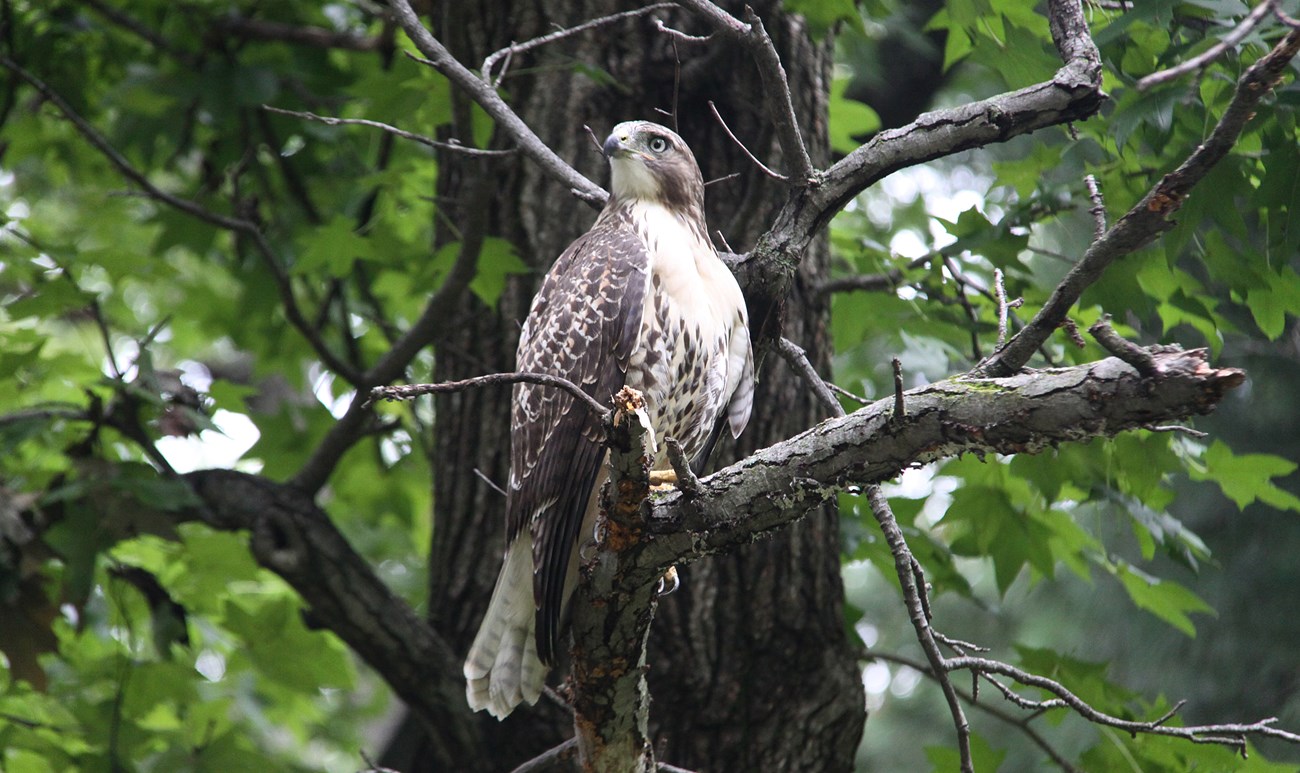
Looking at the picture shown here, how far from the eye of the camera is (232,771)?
13.2 feet

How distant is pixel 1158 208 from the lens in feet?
6.75

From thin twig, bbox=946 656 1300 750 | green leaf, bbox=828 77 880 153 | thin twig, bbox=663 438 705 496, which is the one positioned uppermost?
green leaf, bbox=828 77 880 153

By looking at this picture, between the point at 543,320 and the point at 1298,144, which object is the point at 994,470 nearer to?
the point at 1298,144

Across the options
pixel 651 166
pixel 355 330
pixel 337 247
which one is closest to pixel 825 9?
pixel 651 166

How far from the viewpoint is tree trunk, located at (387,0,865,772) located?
3.64m

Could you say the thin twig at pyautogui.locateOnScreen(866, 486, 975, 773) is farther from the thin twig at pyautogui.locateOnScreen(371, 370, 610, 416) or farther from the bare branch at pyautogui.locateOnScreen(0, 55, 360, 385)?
the bare branch at pyautogui.locateOnScreen(0, 55, 360, 385)

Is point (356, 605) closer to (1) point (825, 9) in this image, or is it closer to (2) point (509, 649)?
(2) point (509, 649)

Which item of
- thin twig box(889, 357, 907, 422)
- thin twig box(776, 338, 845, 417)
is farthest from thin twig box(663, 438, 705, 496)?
thin twig box(776, 338, 845, 417)

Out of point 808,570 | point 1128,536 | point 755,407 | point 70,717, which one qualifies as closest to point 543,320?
point 755,407

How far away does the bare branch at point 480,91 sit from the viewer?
3.05 meters

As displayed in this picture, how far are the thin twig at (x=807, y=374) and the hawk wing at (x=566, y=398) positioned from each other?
1.37ft

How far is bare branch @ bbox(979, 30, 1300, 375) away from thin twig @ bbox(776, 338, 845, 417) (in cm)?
59

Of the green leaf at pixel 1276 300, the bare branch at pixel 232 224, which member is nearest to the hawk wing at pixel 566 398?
the bare branch at pixel 232 224

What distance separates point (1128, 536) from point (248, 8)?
19.5ft
